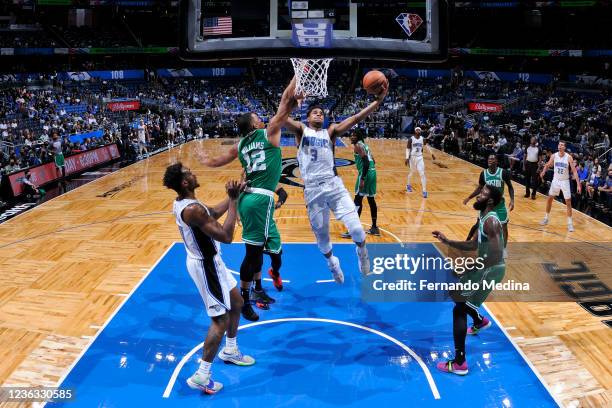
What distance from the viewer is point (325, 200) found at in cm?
533

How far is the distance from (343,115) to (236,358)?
27.9 m

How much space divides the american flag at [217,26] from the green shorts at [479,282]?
3767 mm

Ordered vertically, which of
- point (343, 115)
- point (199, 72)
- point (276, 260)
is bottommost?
point (276, 260)

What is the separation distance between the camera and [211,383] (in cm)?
418

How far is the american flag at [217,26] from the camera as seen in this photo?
5.60 m

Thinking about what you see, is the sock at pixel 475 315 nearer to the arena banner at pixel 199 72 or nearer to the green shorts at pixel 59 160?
the green shorts at pixel 59 160

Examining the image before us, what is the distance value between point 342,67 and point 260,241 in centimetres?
3391

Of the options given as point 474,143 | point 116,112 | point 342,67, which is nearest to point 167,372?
point 474,143

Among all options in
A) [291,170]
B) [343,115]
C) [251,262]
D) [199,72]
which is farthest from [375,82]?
[199,72]

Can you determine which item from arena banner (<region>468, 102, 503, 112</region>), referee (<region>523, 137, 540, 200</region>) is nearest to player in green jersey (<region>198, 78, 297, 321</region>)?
referee (<region>523, 137, 540, 200</region>)

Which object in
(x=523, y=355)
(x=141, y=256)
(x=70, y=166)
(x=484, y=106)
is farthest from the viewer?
(x=484, y=106)

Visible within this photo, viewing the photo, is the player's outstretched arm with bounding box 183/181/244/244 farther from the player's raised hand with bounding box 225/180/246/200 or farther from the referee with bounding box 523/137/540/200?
the referee with bounding box 523/137/540/200

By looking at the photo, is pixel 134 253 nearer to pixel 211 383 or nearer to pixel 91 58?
pixel 211 383

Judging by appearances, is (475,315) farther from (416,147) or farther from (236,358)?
(416,147)
